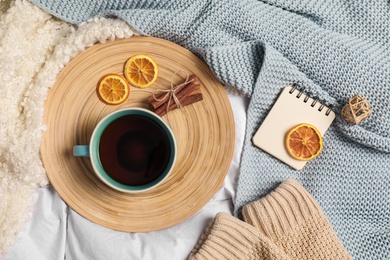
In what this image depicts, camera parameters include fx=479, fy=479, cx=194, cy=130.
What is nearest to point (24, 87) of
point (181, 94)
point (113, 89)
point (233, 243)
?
point (113, 89)

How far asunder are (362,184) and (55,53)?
67 centimetres

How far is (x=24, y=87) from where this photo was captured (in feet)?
3.06

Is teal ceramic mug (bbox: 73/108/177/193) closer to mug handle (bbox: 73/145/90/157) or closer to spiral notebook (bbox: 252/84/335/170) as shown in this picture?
mug handle (bbox: 73/145/90/157)

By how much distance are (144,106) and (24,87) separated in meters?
0.24

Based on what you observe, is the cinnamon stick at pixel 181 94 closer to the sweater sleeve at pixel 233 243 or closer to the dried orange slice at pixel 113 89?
the dried orange slice at pixel 113 89

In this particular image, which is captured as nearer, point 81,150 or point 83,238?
point 81,150

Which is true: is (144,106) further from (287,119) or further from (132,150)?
(287,119)

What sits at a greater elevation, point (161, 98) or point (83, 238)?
point (161, 98)

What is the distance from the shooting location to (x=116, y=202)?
0.90 meters

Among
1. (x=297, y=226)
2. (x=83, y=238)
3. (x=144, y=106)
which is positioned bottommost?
(x=83, y=238)

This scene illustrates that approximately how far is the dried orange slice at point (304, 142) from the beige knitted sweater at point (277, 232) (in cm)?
6

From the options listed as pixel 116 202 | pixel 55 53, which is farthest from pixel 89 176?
pixel 55 53

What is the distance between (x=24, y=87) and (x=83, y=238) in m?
0.31

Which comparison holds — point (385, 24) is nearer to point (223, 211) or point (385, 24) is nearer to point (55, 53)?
point (223, 211)
